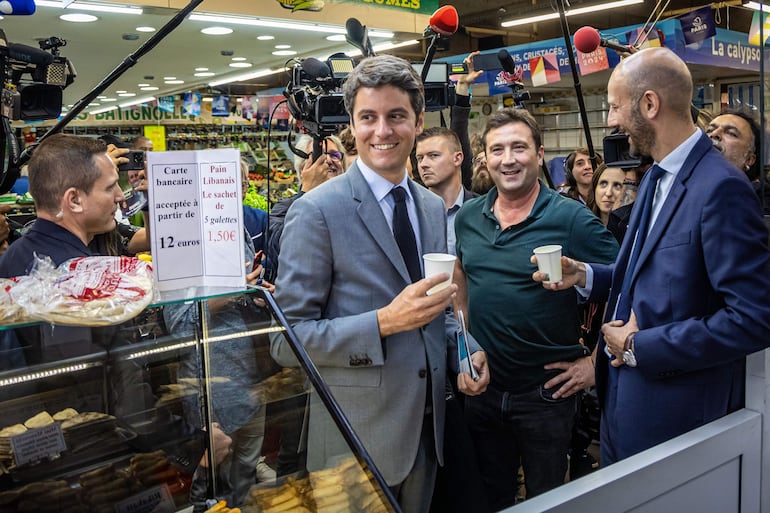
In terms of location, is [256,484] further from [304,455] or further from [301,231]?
[301,231]

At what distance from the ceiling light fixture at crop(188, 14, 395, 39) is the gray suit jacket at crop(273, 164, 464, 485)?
393 cm

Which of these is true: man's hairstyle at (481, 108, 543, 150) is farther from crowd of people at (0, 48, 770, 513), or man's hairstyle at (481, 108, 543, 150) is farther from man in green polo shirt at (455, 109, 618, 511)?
crowd of people at (0, 48, 770, 513)

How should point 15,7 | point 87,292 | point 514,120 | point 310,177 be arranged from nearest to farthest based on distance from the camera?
point 87,292 → point 15,7 → point 514,120 → point 310,177

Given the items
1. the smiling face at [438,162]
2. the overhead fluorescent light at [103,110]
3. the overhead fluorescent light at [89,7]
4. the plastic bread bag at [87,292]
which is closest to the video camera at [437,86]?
the smiling face at [438,162]

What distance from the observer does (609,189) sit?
380 cm

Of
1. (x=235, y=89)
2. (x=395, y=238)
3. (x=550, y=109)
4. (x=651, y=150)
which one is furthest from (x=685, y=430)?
(x=235, y=89)

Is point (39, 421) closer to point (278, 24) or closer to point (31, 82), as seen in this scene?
point (31, 82)

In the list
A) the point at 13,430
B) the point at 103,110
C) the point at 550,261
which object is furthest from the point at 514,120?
the point at 103,110

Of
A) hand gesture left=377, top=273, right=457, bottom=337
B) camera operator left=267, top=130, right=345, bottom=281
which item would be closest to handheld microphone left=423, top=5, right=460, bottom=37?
camera operator left=267, top=130, right=345, bottom=281

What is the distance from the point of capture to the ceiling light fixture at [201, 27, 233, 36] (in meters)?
5.64

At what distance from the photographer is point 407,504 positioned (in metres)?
1.73

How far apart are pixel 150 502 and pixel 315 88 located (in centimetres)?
186

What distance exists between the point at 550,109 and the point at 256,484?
46.2 feet

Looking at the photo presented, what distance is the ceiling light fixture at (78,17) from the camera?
4.87 metres
